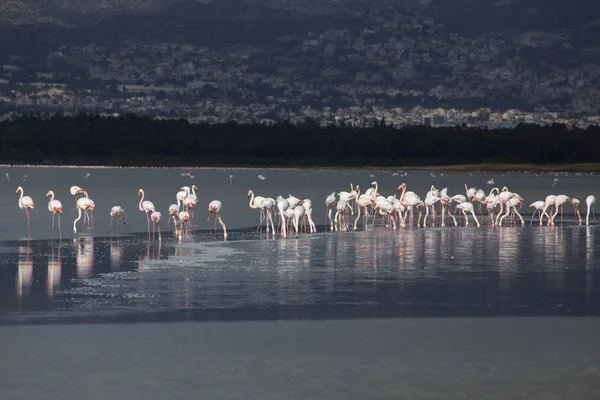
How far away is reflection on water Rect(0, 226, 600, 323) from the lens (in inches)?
608

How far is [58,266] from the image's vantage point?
2005cm

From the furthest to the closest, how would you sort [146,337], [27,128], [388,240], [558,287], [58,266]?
[27,128] < [388,240] < [58,266] < [558,287] < [146,337]

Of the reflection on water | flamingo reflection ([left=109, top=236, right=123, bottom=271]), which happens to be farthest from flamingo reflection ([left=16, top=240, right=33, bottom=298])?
flamingo reflection ([left=109, top=236, right=123, bottom=271])

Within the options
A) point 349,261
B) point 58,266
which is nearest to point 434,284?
point 349,261

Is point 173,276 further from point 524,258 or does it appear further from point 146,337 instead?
point 524,258

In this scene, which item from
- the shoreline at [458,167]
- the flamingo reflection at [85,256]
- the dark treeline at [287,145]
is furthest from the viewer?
the dark treeline at [287,145]

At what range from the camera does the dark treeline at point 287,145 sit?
129 m

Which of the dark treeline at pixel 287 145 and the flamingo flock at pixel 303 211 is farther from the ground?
the dark treeline at pixel 287 145

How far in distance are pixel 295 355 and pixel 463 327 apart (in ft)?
8.50

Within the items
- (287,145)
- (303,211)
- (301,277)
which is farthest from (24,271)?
(287,145)

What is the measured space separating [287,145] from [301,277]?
12018 cm

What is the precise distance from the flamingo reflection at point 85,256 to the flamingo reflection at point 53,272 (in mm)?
311

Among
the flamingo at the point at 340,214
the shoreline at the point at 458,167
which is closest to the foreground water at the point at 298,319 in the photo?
the flamingo at the point at 340,214

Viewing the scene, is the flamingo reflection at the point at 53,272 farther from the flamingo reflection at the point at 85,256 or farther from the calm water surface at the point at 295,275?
the flamingo reflection at the point at 85,256
